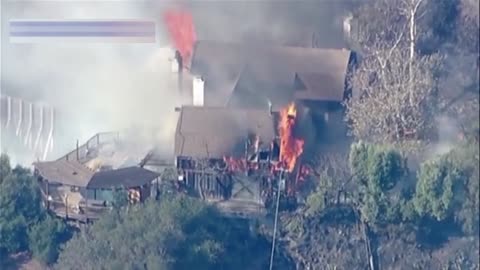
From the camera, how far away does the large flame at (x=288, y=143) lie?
247 inches

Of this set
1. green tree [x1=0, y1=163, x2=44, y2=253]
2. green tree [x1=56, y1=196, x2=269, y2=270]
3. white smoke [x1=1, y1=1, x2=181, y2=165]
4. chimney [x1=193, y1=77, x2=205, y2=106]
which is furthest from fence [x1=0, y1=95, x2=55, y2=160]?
green tree [x1=56, y1=196, x2=269, y2=270]

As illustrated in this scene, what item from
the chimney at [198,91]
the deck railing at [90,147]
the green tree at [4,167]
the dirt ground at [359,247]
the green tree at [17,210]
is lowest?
the dirt ground at [359,247]

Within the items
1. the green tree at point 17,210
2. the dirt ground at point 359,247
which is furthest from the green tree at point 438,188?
the green tree at point 17,210

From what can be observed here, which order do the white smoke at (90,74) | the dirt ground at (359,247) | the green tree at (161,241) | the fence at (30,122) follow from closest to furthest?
the green tree at (161,241) → the dirt ground at (359,247) → the fence at (30,122) → the white smoke at (90,74)

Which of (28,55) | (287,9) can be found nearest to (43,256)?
(28,55)

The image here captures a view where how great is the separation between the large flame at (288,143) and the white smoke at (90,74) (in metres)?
0.61

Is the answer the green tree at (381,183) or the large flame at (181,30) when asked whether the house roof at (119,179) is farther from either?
the large flame at (181,30)

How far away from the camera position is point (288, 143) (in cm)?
633

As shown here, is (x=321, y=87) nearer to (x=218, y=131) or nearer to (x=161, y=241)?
(x=218, y=131)

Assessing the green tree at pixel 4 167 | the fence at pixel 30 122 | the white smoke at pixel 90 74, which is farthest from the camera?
the white smoke at pixel 90 74

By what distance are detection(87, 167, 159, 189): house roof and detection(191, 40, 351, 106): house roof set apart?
0.70 metres

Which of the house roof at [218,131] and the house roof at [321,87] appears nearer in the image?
the house roof at [218,131]

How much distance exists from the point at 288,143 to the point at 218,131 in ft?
0.94

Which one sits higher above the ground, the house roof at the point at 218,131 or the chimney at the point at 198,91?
the chimney at the point at 198,91
